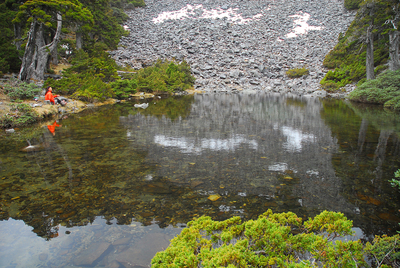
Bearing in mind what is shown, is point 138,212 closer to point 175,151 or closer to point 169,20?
point 175,151

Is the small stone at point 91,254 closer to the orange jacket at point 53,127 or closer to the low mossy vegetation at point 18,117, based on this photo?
the orange jacket at point 53,127

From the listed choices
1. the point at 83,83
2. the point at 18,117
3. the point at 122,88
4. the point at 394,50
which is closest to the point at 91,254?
the point at 18,117

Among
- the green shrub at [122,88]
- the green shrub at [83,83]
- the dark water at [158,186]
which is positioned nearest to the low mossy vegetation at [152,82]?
the green shrub at [122,88]

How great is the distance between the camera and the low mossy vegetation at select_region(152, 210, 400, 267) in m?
1.83

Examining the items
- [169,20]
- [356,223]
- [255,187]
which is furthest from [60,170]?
[169,20]

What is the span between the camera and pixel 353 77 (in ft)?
82.7

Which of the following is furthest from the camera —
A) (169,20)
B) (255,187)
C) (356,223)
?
(169,20)

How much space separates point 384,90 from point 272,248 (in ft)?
60.8

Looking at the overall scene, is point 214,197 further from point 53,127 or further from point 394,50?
point 394,50

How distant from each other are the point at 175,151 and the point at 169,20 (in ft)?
210

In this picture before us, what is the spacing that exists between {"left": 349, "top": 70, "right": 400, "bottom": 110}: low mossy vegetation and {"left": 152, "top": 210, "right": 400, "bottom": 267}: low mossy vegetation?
15161 millimetres

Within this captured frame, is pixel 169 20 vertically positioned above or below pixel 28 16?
above

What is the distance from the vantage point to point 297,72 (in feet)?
132

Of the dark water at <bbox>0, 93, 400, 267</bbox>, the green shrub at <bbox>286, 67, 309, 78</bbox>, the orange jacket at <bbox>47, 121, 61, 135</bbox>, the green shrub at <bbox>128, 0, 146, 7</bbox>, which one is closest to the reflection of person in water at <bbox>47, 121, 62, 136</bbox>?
the orange jacket at <bbox>47, 121, 61, 135</bbox>
